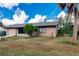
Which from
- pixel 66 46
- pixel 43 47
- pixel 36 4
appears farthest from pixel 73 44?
pixel 36 4

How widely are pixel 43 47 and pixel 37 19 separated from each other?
313 millimetres

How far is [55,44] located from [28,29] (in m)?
0.34

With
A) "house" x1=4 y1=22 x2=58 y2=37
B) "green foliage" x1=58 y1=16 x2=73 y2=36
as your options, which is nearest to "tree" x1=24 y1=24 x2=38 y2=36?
"house" x1=4 y1=22 x2=58 y2=37

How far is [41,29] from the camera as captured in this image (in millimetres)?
4125

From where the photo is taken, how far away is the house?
411 cm

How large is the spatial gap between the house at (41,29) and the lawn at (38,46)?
0.18ft

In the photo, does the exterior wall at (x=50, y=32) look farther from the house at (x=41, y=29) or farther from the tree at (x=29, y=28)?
the tree at (x=29, y=28)

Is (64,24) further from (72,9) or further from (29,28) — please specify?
(29,28)

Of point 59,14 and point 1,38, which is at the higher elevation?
point 59,14

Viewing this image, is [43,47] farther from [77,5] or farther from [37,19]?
[77,5]

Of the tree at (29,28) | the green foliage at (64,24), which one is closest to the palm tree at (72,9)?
the green foliage at (64,24)

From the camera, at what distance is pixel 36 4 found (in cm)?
411

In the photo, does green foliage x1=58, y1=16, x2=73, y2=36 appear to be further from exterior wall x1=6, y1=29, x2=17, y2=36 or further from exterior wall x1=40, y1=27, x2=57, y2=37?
exterior wall x1=6, y1=29, x2=17, y2=36

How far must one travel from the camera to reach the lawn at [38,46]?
4066 mm
